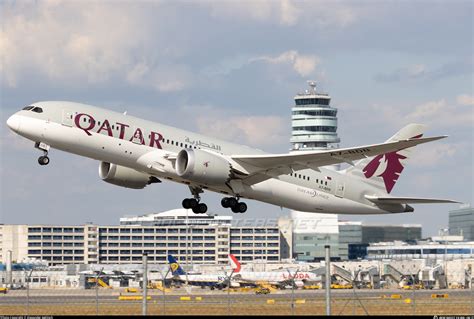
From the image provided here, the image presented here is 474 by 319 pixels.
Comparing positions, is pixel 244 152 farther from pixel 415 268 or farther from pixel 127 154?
pixel 415 268

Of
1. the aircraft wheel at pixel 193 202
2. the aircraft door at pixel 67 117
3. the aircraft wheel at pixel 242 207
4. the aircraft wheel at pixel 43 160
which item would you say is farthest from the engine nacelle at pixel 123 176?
the aircraft door at pixel 67 117

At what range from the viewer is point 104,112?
61.5 metres

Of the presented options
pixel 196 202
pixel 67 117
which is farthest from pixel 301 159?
pixel 67 117

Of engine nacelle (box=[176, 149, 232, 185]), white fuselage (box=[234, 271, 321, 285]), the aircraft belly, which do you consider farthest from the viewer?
white fuselage (box=[234, 271, 321, 285])

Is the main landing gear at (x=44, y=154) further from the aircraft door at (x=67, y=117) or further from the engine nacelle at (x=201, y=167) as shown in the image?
the engine nacelle at (x=201, y=167)

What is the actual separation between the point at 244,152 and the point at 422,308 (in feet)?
57.3

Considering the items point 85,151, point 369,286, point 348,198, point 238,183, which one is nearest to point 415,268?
point 369,286

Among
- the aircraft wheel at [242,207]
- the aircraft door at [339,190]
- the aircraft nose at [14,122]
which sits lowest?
the aircraft wheel at [242,207]

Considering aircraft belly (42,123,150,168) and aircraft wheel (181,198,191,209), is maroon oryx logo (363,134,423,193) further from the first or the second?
aircraft belly (42,123,150,168)

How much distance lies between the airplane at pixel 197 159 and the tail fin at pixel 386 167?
1285mm

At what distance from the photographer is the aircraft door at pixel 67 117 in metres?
60.8

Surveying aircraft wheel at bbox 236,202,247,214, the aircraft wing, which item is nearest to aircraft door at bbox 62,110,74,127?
the aircraft wing

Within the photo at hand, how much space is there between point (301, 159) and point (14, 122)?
53.2 feet

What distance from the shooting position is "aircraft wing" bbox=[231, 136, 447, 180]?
200 ft
